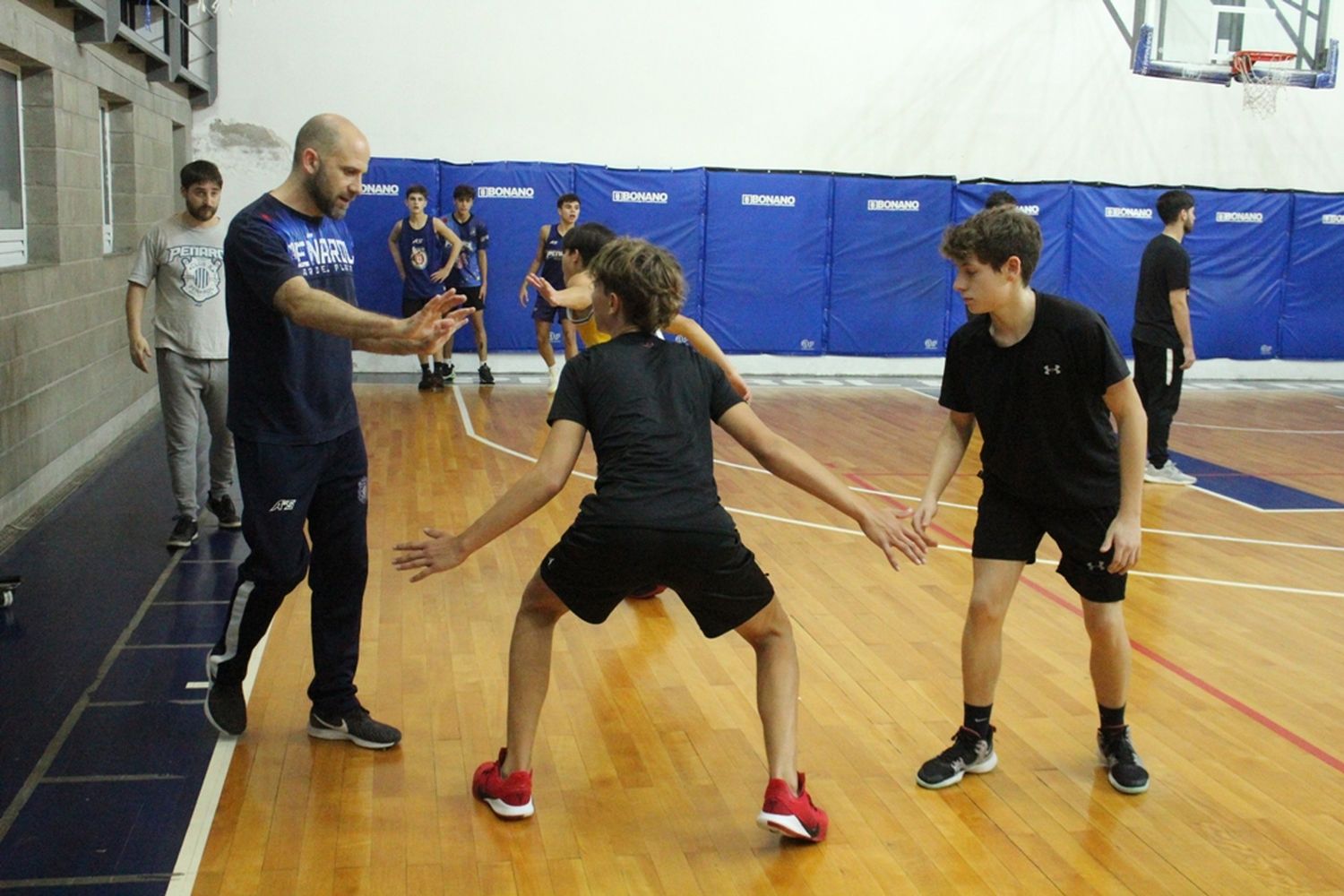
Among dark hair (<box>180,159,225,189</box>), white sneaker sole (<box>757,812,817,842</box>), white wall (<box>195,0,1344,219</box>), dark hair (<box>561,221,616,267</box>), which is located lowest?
white sneaker sole (<box>757,812,817,842</box>)

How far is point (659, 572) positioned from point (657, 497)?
0.68 feet

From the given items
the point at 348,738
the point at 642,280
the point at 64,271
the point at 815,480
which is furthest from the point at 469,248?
the point at 815,480

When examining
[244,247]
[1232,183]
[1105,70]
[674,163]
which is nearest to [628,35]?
[674,163]

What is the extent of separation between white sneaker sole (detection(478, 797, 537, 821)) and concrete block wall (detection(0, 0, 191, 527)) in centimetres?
438

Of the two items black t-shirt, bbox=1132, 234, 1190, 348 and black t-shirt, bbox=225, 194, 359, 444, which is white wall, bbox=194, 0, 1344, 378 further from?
black t-shirt, bbox=225, 194, 359, 444

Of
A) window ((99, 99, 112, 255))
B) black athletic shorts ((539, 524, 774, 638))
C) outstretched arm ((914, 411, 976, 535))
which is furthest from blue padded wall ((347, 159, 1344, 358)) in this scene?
black athletic shorts ((539, 524, 774, 638))

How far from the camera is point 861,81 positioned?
52.5 ft

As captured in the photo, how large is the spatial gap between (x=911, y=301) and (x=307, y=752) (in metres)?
12.7

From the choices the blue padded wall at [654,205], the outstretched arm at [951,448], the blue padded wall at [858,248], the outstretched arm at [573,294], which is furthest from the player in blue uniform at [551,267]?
the outstretched arm at [951,448]

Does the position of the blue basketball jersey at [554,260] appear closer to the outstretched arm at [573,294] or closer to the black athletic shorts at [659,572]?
the outstretched arm at [573,294]

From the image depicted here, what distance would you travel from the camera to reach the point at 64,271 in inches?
333

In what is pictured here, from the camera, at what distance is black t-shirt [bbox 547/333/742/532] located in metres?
3.62

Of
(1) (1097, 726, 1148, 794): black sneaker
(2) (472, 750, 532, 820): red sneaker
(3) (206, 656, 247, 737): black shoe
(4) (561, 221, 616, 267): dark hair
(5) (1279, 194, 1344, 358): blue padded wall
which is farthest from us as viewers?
(5) (1279, 194, 1344, 358): blue padded wall

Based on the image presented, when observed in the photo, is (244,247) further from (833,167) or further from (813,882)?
(833,167)
